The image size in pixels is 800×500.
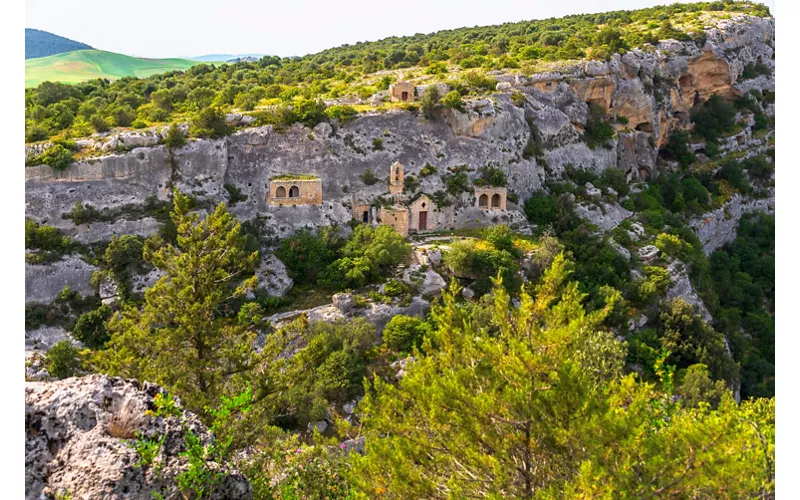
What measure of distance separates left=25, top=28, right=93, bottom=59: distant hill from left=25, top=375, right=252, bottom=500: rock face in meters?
9.01

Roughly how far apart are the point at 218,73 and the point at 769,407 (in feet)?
168

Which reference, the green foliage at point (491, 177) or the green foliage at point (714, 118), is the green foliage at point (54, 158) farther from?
the green foliage at point (714, 118)

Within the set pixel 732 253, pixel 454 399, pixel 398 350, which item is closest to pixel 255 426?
pixel 454 399

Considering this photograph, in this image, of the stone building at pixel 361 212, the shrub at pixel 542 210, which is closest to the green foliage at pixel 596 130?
the shrub at pixel 542 210

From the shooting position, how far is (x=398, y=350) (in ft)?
91.5

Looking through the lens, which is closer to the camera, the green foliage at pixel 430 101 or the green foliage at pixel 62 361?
the green foliage at pixel 62 361

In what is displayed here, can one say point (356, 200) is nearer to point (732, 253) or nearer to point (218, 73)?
point (218, 73)

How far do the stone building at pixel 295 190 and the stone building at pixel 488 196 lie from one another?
954 cm

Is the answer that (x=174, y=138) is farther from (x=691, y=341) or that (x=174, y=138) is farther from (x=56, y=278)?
(x=691, y=341)

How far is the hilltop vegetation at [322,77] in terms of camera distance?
36188 mm

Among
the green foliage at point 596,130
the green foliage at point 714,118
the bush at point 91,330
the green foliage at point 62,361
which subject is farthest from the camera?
the green foliage at point 714,118

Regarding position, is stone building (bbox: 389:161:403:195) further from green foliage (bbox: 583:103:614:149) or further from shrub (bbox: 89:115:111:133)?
green foliage (bbox: 583:103:614:149)

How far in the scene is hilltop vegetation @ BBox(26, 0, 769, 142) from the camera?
119 feet

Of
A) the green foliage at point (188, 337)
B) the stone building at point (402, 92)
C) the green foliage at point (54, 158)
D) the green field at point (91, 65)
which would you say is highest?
the stone building at point (402, 92)
